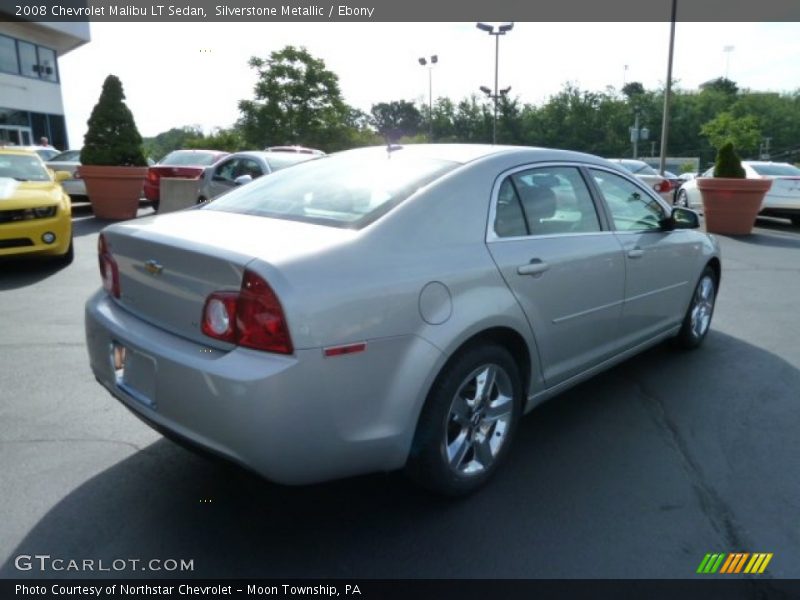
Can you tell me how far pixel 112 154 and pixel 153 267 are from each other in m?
10.7

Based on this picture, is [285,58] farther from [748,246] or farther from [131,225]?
[131,225]

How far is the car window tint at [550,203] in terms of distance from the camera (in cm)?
319

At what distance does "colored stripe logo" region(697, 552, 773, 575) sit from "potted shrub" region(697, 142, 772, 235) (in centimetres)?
1086

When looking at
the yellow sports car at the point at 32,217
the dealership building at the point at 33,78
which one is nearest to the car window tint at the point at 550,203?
the yellow sports car at the point at 32,217

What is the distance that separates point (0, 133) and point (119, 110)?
2391 cm

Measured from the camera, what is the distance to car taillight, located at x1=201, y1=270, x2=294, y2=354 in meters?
2.25

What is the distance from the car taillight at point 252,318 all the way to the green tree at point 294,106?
4393 centimetres

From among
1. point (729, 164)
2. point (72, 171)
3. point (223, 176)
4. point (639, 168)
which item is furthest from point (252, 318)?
point (639, 168)

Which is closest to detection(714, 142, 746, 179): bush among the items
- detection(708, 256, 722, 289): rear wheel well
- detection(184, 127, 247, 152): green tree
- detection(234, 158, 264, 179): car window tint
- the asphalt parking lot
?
detection(708, 256, 722, 289): rear wheel well

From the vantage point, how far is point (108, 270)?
308cm

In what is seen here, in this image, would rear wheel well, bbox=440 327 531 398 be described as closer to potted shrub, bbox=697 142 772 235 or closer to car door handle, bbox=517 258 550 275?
car door handle, bbox=517 258 550 275

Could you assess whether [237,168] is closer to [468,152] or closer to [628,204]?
[628,204]

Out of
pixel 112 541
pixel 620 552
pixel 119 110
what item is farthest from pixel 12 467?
pixel 119 110

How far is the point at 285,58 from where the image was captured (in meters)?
45.0
